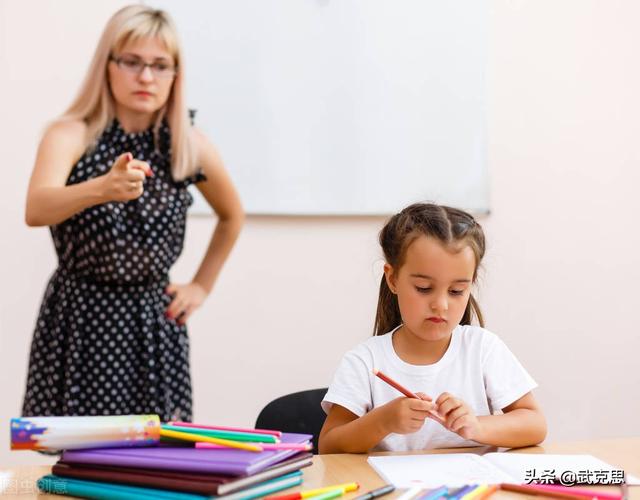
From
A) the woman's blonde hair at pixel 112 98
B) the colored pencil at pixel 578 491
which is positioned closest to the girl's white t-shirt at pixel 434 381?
the colored pencil at pixel 578 491

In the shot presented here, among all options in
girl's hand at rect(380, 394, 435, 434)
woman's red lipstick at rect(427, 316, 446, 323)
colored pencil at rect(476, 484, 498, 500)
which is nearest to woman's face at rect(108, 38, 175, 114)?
woman's red lipstick at rect(427, 316, 446, 323)

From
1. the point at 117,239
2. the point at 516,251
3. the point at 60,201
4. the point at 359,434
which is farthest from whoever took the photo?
the point at 516,251

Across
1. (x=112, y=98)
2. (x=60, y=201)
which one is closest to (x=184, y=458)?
(x=60, y=201)

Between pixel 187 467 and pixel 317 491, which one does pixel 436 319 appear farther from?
pixel 187 467

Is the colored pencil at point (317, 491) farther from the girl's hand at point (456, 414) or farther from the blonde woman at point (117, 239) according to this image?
the blonde woman at point (117, 239)

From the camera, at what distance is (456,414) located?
133 cm

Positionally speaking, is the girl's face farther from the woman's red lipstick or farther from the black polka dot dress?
the black polka dot dress

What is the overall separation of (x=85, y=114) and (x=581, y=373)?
2.18 m

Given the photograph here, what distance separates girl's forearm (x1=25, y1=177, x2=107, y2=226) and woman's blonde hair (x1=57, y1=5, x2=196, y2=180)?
19 centimetres

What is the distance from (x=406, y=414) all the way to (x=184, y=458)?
0.42m

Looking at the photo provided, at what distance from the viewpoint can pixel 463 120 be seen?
3.19 meters

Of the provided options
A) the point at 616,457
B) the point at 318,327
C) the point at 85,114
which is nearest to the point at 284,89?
the point at 318,327

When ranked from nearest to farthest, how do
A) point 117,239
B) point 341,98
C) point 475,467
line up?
1. point 475,467
2. point 117,239
3. point 341,98

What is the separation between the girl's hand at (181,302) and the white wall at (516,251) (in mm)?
671
